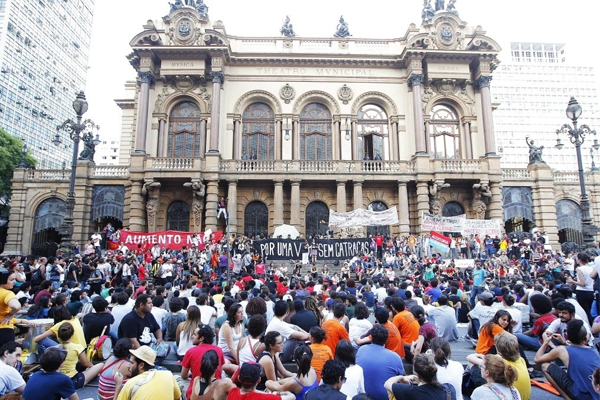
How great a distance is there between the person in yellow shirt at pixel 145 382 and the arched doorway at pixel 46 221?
91.1 ft

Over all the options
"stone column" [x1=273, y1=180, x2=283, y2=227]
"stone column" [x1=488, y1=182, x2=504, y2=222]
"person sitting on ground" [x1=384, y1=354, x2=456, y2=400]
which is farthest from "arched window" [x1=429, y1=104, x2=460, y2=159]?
"person sitting on ground" [x1=384, y1=354, x2=456, y2=400]

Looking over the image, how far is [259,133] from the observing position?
94.7 feet

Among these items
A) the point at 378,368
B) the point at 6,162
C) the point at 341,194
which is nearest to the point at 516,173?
→ the point at 341,194

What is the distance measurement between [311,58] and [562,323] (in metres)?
25.4

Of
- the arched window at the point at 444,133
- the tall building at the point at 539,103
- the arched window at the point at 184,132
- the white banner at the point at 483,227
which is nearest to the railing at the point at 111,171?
the arched window at the point at 184,132

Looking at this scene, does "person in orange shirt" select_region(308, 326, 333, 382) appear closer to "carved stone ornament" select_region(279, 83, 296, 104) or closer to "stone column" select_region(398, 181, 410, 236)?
"stone column" select_region(398, 181, 410, 236)

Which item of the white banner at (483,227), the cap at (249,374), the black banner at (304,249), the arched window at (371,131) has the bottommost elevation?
the cap at (249,374)

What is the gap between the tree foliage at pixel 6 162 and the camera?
1346 inches

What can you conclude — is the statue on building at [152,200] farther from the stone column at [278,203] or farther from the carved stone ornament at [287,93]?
the carved stone ornament at [287,93]

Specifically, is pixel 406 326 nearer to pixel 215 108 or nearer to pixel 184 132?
pixel 215 108

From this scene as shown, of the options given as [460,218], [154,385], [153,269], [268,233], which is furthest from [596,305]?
[268,233]

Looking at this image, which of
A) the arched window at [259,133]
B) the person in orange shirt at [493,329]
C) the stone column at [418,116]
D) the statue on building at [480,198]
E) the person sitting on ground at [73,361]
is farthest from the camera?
the arched window at [259,133]

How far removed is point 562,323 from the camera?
20.2ft

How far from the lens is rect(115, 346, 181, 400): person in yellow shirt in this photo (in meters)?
4.14
